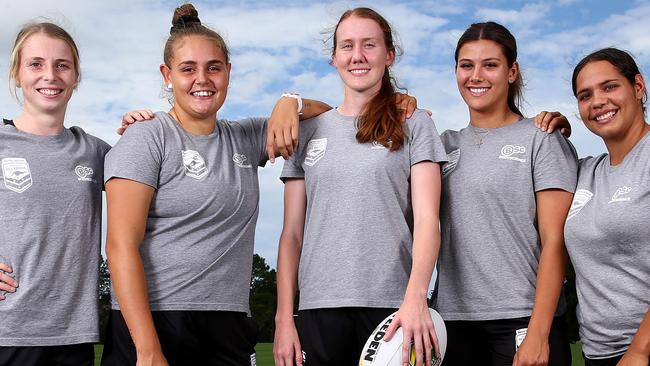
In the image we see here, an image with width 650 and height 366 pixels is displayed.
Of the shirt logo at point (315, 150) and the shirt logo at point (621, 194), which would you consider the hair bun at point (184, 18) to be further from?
the shirt logo at point (621, 194)

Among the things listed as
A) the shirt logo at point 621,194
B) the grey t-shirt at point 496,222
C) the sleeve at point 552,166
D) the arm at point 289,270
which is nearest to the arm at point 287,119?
the arm at point 289,270

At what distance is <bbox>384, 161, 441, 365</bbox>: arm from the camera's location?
3.73 meters

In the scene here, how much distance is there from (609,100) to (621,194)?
571mm

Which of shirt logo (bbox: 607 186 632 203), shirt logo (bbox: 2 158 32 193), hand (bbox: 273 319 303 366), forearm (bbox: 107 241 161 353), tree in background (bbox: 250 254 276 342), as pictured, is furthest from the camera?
tree in background (bbox: 250 254 276 342)

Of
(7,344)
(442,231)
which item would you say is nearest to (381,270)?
(442,231)

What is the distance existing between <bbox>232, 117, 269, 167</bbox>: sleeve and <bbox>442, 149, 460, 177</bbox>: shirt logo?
1064 mm

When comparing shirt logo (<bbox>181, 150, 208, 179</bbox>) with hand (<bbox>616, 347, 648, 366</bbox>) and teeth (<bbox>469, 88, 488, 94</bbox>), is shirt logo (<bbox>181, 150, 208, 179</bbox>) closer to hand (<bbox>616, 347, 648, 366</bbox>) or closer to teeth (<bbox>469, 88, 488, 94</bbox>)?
teeth (<bbox>469, 88, 488, 94</bbox>)

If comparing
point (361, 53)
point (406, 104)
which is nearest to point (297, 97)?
point (361, 53)

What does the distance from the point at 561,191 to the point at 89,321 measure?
276 cm

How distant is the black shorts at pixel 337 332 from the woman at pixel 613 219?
3.68ft

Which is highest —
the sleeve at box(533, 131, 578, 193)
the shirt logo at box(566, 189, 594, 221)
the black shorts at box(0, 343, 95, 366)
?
the sleeve at box(533, 131, 578, 193)

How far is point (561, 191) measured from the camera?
4.39 m

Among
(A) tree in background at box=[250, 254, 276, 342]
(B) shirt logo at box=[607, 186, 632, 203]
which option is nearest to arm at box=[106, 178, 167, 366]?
(B) shirt logo at box=[607, 186, 632, 203]

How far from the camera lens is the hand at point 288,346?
13.8 feet
